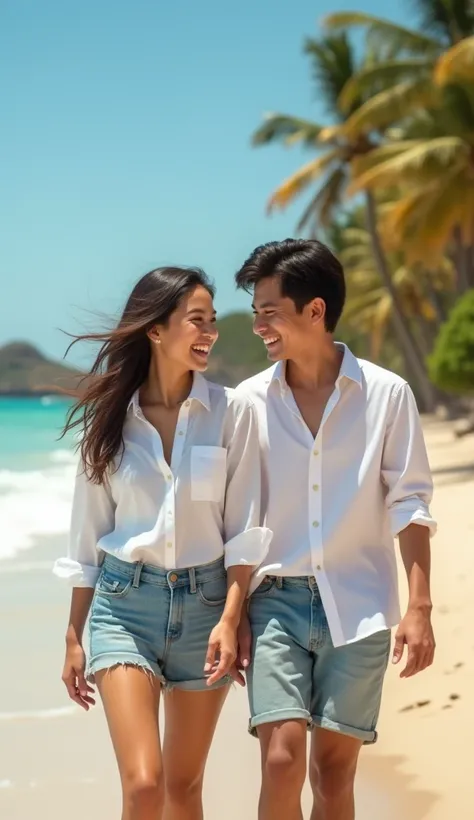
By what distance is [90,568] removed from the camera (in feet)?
11.8

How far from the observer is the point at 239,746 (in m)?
6.07

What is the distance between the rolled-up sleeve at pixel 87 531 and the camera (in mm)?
3605

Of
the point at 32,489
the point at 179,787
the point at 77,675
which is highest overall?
the point at 77,675

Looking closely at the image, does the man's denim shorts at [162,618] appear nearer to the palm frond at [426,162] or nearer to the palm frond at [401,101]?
the palm frond at [426,162]

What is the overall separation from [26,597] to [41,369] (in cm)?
12772

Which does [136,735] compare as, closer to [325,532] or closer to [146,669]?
[146,669]

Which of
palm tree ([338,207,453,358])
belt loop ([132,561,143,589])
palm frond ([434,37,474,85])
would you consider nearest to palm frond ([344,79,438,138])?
palm frond ([434,37,474,85])

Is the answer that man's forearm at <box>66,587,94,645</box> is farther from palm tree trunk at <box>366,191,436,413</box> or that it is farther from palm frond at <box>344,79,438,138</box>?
palm tree trunk at <box>366,191,436,413</box>

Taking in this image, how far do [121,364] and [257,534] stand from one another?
0.72 meters

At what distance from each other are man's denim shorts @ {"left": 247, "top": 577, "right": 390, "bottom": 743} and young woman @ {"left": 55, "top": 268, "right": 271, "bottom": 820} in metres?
0.11

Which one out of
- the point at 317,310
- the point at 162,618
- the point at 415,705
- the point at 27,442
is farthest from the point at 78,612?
the point at 27,442

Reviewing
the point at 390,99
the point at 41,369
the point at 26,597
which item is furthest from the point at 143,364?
the point at 41,369

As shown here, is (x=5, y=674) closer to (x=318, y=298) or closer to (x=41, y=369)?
(x=318, y=298)

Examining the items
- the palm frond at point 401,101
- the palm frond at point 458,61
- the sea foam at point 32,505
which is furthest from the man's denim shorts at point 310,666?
the palm frond at point 401,101
